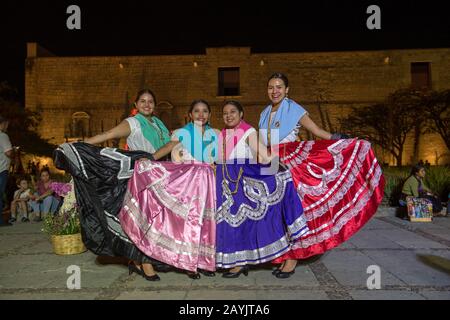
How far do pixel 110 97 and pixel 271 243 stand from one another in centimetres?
1982

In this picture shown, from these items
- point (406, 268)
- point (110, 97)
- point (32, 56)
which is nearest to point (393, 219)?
point (406, 268)

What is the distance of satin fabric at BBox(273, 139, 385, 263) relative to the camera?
3.37 metres

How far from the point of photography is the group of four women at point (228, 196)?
3215 mm

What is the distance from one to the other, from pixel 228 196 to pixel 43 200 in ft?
17.6

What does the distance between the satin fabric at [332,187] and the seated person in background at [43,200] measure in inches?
217

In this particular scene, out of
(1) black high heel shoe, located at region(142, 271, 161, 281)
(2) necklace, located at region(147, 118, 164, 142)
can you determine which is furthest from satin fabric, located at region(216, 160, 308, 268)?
(2) necklace, located at region(147, 118, 164, 142)

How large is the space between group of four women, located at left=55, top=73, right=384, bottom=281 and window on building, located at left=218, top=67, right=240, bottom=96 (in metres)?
18.1

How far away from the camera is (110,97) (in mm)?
21250

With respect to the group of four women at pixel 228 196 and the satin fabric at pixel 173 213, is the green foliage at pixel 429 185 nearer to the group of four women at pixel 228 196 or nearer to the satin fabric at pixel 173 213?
the group of four women at pixel 228 196

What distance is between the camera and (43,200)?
7270 millimetres

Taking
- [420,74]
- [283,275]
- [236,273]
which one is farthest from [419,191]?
[420,74]

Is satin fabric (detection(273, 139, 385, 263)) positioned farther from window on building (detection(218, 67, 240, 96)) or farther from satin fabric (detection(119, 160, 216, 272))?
window on building (detection(218, 67, 240, 96))

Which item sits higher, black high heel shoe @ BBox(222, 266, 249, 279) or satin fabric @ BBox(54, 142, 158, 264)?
satin fabric @ BBox(54, 142, 158, 264)

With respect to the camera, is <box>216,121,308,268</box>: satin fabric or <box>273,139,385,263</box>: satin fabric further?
<box>273,139,385,263</box>: satin fabric
